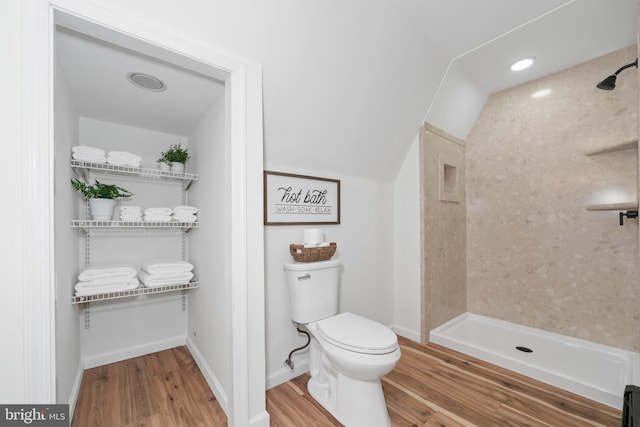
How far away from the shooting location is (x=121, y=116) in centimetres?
198

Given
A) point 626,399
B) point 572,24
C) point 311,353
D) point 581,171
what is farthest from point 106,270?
point 581,171

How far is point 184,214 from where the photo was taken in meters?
1.98

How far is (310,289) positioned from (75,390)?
4.97ft

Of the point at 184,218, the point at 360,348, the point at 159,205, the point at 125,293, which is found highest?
the point at 159,205

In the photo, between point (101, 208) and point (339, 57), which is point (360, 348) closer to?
point (339, 57)

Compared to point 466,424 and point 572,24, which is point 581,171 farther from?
point 466,424

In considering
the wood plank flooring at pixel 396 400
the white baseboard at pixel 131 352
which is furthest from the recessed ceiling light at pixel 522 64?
the white baseboard at pixel 131 352

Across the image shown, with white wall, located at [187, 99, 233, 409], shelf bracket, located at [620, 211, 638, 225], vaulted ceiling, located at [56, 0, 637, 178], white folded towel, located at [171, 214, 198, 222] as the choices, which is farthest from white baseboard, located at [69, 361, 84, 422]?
shelf bracket, located at [620, 211, 638, 225]

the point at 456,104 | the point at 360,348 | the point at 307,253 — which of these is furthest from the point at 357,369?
the point at 456,104

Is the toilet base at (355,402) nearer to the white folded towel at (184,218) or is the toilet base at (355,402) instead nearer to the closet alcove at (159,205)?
the closet alcove at (159,205)

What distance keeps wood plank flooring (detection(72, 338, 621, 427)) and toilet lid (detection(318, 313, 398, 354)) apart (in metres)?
0.45

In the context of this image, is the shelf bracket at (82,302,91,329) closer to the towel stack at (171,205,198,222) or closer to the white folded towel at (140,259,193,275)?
the white folded towel at (140,259,193,275)

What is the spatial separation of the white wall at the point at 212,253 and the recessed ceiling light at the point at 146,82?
12.8 inches

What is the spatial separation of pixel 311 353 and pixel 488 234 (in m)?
2.12
